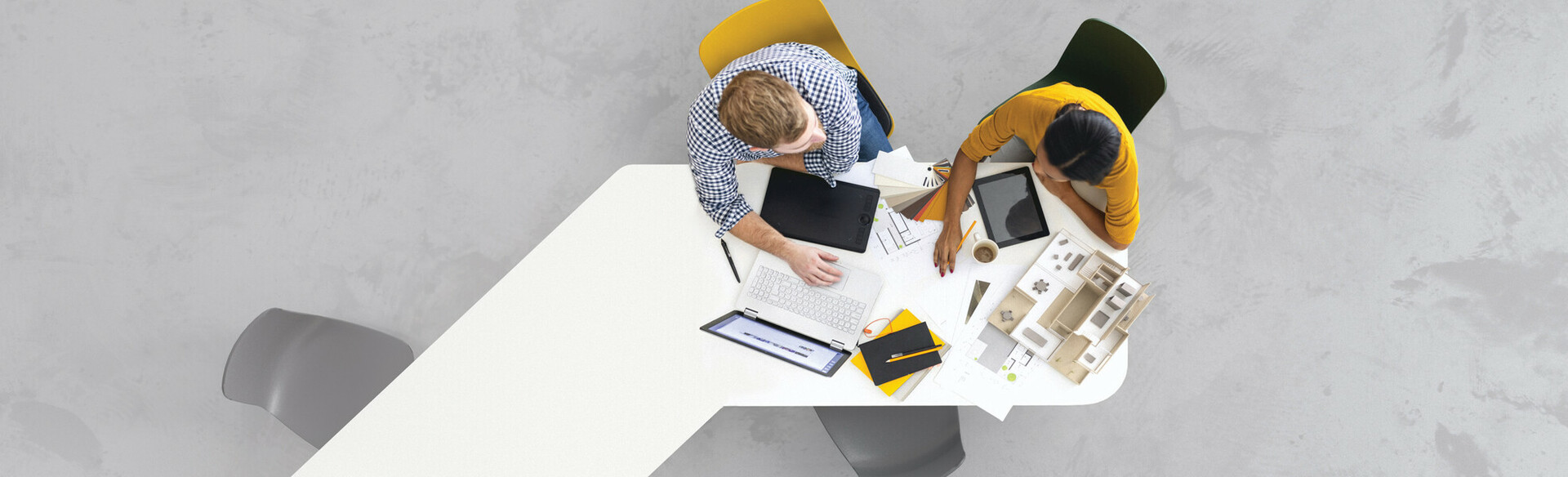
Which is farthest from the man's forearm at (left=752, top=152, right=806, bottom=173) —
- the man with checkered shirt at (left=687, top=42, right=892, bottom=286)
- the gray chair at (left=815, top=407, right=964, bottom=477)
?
the gray chair at (left=815, top=407, right=964, bottom=477)

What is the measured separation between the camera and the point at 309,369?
6.23 feet

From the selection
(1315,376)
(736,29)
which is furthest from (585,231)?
(1315,376)

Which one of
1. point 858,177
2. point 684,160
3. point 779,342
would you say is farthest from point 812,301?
point 684,160

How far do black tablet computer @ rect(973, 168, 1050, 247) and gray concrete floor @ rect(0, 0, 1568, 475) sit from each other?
0.88 m

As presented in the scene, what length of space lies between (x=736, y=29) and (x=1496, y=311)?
298 cm

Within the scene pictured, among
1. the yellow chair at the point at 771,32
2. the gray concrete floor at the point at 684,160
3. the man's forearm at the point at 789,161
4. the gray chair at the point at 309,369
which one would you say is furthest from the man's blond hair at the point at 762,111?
the gray chair at the point at 309,369

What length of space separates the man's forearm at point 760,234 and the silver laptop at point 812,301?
46mm

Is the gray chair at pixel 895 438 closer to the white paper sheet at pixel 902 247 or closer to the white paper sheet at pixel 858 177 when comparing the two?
the white paper sheet at pixel 902 247

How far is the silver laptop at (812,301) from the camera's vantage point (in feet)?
5.80

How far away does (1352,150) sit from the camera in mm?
2514

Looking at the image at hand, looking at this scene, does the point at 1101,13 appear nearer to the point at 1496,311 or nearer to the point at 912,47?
the point at 912,47

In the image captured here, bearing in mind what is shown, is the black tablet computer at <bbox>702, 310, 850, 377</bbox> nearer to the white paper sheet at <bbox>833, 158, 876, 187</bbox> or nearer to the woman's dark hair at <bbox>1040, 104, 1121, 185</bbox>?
the white paper sheet at <bbox>833, 158, 876, 187</bbox>

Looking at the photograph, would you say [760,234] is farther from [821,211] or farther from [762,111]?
[762,111]

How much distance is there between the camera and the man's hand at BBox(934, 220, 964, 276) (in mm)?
1736
